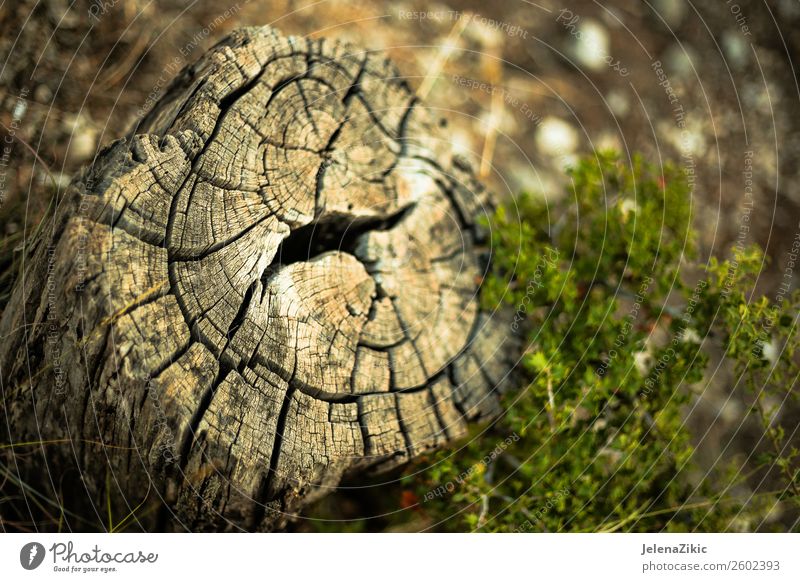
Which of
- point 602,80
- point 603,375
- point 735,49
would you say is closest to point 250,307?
point 603,375

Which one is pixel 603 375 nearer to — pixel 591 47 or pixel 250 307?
pixel 250 307

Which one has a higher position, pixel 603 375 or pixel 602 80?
pixel 602 80

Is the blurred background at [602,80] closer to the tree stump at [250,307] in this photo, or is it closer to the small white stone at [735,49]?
the small white stone at [735,49]

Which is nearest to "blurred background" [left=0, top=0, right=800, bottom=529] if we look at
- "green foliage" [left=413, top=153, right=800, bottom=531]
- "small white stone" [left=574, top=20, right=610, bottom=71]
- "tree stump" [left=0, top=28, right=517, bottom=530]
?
"small white stone" [left=574, top=20, right=610, bottom=71]

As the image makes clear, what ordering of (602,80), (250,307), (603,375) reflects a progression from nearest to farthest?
1. (250,307)
2. (603,375)
3. (602,80)

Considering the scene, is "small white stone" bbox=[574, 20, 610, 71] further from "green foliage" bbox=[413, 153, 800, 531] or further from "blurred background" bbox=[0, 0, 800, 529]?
"green foliage" bbox=[413, 153, 800, 531]

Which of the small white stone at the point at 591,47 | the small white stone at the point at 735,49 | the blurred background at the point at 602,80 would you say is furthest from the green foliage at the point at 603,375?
the small white stone at the point at 735,49
